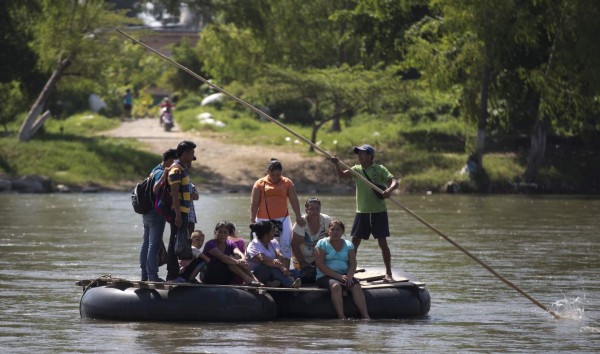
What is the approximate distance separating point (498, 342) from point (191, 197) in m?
3.61

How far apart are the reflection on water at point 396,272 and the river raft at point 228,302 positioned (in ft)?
0.49

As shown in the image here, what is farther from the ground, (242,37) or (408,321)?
(242,37)

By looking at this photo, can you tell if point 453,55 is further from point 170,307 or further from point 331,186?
point 170,307

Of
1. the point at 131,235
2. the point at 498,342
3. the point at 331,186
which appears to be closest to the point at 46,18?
the point at 331,186

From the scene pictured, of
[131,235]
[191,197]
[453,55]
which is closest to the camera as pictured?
[191,197]

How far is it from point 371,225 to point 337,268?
1340 millimetres

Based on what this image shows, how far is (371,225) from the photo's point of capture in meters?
17.1

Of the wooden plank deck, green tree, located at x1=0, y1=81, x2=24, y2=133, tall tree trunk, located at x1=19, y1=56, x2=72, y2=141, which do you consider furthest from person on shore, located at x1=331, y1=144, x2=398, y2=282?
green tree, located at x1=0, y1=81, x2=24, y2=133

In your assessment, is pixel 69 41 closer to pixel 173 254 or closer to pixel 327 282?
pixel 173 254

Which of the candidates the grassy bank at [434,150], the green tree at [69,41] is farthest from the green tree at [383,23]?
the green tree at [69,41]

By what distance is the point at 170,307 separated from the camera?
15.4 metres

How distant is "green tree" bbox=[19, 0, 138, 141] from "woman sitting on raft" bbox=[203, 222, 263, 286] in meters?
27.5

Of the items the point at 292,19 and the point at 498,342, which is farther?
the point at 292,19

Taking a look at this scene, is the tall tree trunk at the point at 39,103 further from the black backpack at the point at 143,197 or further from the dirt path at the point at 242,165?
the black backpack at the point at 143,197
